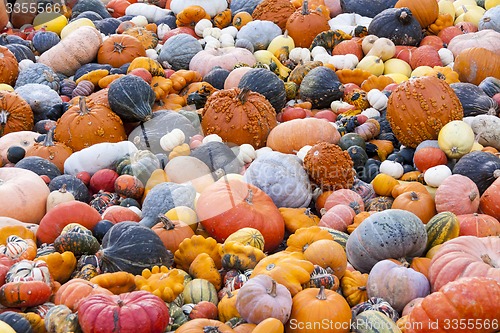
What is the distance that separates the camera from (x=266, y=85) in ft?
23.0

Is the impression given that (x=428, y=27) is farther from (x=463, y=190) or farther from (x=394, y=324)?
(x=394, y=324)

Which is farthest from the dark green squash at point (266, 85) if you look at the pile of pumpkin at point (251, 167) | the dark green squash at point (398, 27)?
the dark green squash at point (398, 27)

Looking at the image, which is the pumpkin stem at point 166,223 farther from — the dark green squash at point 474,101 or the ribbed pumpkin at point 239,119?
the dark green squash at point 474,101

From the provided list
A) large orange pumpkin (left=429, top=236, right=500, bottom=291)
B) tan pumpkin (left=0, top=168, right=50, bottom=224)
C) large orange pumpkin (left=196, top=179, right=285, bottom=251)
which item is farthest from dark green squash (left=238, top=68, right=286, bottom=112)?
large orange pumpkin (left=429, top=236, right=500, bottom=291)

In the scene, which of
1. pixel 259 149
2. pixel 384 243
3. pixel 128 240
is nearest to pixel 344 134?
pixel 259 149

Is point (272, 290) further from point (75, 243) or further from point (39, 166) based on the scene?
point (39, 166)

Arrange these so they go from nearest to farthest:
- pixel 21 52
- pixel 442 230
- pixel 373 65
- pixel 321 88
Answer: pixel 442 230
pixel 321 88
pixel 373 65
pixel 21 52

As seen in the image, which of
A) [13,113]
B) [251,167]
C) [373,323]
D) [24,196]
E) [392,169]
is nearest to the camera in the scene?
[373,323]

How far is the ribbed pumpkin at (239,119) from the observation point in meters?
6.44

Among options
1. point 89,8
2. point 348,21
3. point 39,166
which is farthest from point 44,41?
point 348,21

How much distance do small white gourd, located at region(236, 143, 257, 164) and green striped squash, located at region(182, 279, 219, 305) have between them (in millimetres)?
2027

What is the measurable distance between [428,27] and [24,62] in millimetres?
4504

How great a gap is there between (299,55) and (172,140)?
2.39m

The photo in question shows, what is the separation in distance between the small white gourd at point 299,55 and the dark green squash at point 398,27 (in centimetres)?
83
